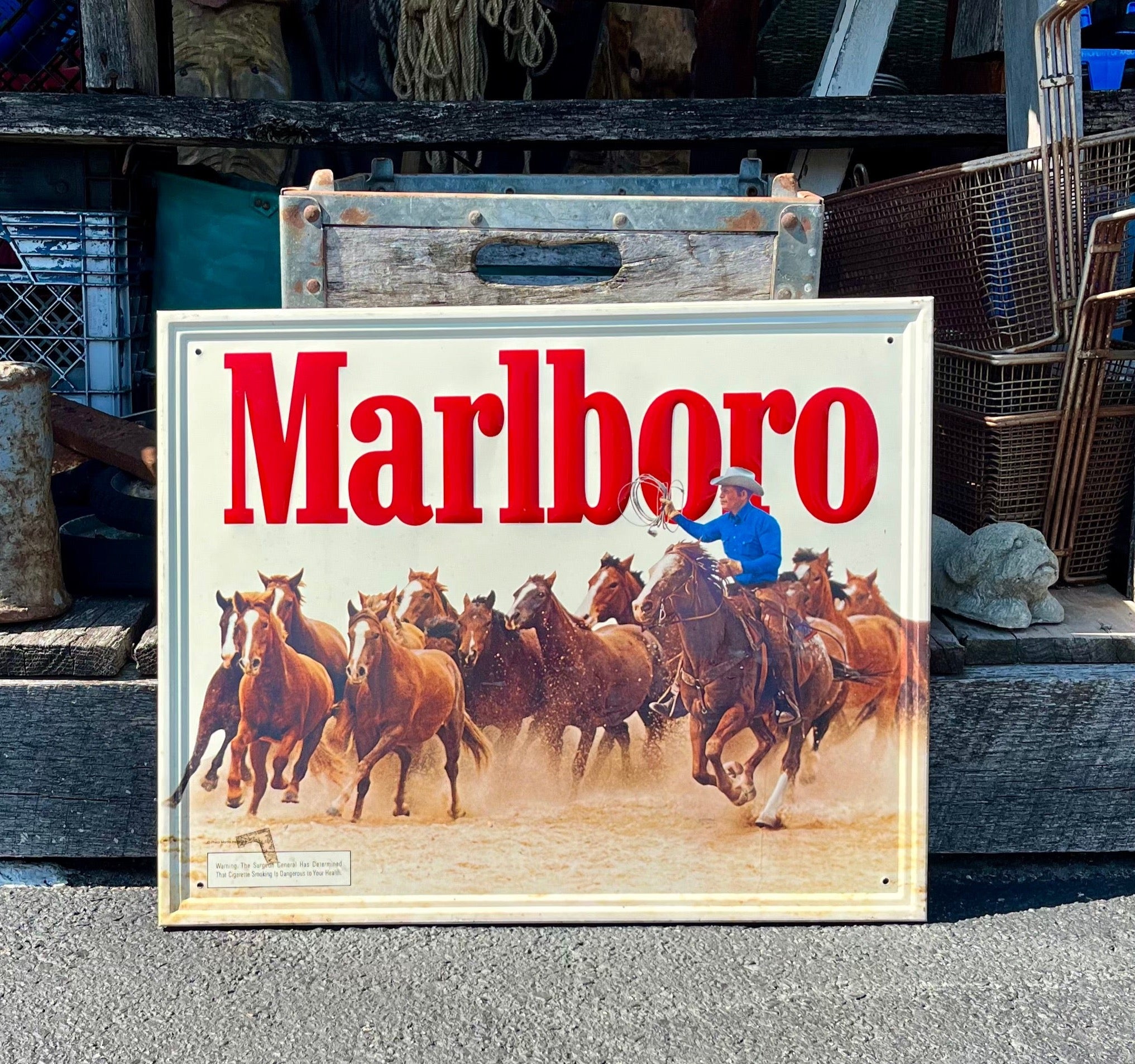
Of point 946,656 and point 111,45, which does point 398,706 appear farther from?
point 111,45

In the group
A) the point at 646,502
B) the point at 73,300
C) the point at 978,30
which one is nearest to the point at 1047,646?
the point at 646,502

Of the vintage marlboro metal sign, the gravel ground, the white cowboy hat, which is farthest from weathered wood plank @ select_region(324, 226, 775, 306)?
the gravel ground

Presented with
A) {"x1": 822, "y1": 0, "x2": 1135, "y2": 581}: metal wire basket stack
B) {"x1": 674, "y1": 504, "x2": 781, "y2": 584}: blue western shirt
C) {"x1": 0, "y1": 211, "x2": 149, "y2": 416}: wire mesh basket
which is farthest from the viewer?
{"x1": 0, "y1": 211, "x2": 149, "y2": 416}: wire mesh basket

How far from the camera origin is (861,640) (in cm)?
190

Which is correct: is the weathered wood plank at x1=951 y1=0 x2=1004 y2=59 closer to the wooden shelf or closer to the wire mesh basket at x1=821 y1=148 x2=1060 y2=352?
the wooden shelf

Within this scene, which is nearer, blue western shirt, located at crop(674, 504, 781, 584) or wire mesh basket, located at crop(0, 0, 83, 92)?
blue western shirt, located at crop(674, 504, 781, 584)

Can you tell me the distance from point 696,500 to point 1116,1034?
969mm

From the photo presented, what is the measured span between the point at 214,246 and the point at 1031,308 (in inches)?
85.5

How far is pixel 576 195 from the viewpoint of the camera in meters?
2.03

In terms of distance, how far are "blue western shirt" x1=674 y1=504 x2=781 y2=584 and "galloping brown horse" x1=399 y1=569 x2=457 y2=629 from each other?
0.39 metres

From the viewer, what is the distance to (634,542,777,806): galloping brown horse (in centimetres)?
189

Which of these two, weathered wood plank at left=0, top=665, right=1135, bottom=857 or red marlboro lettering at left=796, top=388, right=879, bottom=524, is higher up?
red marlboro lettering at left=796, top=388, right=879, bottom=524

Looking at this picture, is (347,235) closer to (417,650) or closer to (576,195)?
(576,195)

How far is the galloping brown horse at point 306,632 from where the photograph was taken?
1.89 meters
